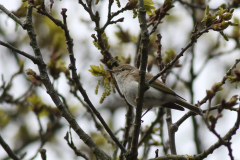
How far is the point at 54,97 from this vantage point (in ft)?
9.75

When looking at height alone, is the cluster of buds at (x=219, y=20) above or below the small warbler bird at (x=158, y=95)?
below

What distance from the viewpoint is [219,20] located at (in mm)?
2604

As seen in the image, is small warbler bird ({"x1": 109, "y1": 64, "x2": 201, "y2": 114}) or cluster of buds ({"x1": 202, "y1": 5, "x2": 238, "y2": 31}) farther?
small warbler bird ({"x1": 109, "y1": 64, "x2": 201, "y2": 114})

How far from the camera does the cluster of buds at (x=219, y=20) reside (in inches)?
100

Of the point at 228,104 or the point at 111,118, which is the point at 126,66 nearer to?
the point at 228,104

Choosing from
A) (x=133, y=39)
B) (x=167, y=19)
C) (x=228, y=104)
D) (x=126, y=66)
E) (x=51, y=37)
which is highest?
(x=167, y=19)

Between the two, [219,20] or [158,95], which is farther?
[158,95]

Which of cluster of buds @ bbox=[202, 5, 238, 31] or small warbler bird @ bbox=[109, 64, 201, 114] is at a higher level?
small warbler bird @ bbox=[109, 64, 201, 114]

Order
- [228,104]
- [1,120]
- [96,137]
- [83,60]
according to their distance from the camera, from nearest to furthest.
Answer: [228,104]
[1,120]
[96,137]
[83,60]

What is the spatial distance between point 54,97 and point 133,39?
9.93 feet

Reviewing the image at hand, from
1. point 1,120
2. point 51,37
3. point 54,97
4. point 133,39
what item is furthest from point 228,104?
point 51,37

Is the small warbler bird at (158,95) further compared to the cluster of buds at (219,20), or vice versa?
the small warbler bird at (158,95)

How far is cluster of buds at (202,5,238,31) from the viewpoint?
2.54m

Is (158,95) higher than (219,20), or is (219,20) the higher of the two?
(158,95)
